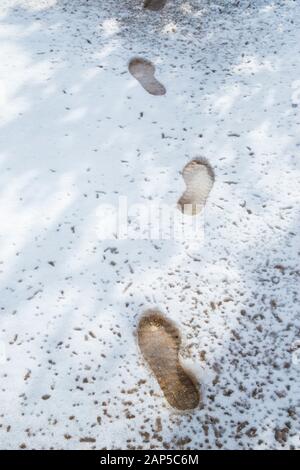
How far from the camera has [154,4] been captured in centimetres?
775

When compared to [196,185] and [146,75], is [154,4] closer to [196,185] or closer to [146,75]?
[146,75]

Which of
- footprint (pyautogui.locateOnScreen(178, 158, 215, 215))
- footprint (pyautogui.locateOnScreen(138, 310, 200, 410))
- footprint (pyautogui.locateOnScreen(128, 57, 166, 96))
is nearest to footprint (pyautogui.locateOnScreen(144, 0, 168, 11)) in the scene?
footprint (pyautogui.locateOnScreen(128, 57, 166, 96))

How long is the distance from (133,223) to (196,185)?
3.48 feet

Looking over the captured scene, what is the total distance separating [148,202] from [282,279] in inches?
73.9

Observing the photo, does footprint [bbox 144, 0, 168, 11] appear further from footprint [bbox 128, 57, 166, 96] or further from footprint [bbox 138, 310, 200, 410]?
footprint [bbox 138, 310, 200, 410]

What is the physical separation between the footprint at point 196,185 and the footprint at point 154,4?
4.19 metres

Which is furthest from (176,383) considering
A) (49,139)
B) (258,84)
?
(258,84)

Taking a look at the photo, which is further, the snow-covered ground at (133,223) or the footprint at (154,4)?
the footprint at (154,4)

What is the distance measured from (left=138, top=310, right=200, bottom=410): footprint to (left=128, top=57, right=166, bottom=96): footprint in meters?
3.91

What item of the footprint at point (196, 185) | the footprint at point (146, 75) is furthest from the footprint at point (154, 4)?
the footprint at point (196, 185)

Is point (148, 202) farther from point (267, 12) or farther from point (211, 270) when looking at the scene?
point (267, 12)

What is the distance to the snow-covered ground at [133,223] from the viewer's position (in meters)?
3.47

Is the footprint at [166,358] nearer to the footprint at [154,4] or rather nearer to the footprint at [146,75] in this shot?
the footprint at [146,75]

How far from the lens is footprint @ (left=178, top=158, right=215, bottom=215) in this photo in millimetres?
4906
